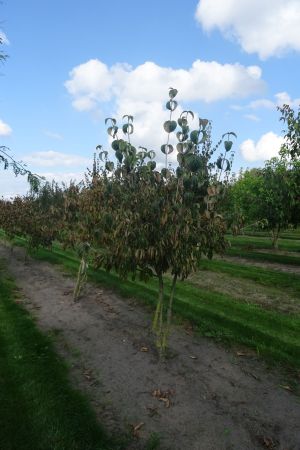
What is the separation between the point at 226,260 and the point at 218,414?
699 inches

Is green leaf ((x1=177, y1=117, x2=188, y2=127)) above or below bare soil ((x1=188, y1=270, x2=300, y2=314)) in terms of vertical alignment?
above

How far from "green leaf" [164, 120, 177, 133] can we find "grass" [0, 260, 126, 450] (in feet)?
18.0

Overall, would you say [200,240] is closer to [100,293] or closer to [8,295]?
[100,293]

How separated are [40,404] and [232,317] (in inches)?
274

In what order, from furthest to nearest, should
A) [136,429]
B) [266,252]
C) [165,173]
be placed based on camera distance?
[266,252], [165,173], [136,429]

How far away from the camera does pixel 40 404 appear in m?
6.90

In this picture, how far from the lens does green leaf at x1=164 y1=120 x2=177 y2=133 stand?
24.6 ft

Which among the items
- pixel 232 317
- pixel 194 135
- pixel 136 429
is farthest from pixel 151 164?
pixel 232 317

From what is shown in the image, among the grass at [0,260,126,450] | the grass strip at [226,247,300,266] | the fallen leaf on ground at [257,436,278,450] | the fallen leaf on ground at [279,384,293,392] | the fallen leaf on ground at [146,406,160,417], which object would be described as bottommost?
the fallen leaf on ground at [257,436,278,450]

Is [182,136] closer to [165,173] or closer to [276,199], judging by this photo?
[165,173]

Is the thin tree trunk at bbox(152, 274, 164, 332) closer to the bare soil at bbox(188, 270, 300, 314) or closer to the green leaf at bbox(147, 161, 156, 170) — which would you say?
the green leaf at bbox(147, 161, 156, 170)

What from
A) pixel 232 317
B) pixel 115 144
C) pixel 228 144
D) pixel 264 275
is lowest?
pixel 232 317

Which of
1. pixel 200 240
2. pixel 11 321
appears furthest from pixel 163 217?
pixel 11 321

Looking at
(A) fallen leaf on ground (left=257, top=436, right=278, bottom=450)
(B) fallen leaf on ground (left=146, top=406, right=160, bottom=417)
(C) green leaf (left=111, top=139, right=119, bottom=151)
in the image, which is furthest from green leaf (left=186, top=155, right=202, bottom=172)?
(A) fallen leaf on ground (left=257, top=436, right=278, bottom=450)
